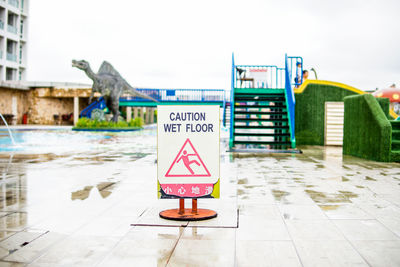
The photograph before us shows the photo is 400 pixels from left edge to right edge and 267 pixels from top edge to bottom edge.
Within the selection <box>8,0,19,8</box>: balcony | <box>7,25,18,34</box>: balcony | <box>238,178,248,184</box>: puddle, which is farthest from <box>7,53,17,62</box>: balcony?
<box>238,178,248,184</box>: puddle

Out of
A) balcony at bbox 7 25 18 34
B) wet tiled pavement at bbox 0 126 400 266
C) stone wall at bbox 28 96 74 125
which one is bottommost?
wet tiled pavement at bbox 0 126 400 266

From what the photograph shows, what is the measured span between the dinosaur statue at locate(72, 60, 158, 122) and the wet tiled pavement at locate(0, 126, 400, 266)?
1721cm

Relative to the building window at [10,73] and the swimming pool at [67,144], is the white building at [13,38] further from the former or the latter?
the swimming pool at [67,144]

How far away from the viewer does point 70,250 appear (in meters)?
3.01

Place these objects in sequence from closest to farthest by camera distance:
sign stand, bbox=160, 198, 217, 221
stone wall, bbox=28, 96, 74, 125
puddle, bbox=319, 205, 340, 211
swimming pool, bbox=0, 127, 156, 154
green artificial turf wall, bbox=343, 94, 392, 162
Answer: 1. sign stand, bbox=160, 198, 217, 221
2. puddle, bbox=319, 205, 340, 211
3. green artificial turf wall, bbox=343, 94, 392, 162
4. swimming pool, bbox=0, 127, 156, 154
5. stone wall, bbox=28, 96, 74, 125

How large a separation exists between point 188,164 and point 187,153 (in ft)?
0.35

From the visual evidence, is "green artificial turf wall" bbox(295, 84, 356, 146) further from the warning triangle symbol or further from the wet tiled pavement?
the warning triangle symbol

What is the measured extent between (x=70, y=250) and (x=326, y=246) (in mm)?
1945

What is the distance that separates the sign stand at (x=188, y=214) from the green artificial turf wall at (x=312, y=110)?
10.7 meters

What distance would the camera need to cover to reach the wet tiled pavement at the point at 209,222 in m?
2.89

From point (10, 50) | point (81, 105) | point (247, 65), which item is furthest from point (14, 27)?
point (247, 65)

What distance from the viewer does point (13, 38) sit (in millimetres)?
38594

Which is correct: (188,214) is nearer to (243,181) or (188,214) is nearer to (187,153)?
(187,153)

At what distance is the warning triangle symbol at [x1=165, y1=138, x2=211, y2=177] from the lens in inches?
154
